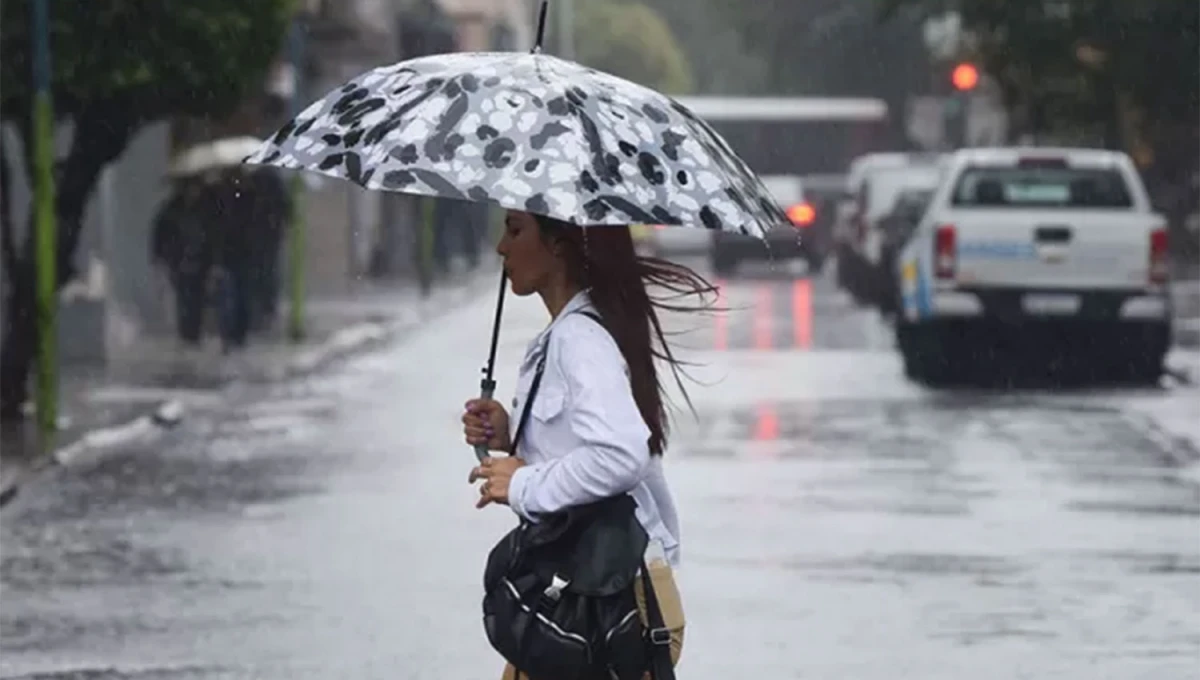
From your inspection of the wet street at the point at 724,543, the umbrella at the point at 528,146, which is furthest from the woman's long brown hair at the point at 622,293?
the wet street at the point at 724,543

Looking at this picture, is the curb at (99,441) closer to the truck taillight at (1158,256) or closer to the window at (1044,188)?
the window at (1044,188)

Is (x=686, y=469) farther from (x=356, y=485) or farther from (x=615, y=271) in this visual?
(x=615, y=271)

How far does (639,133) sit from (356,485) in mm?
10404

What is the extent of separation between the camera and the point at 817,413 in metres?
21.3

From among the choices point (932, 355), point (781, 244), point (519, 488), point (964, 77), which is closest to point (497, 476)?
point (519, 488)

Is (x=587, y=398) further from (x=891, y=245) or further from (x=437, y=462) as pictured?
(x=891, y=245)

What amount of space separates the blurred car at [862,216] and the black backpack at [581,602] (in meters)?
32.6

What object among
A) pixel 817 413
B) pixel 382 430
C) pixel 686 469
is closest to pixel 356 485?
pixel 686 469

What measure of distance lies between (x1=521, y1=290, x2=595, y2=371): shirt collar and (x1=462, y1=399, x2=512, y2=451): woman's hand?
0.19m

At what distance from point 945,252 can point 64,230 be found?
23.0 ft

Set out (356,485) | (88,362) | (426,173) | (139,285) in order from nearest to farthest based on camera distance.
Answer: (426,173), (356,485), (88,362), (139,285)

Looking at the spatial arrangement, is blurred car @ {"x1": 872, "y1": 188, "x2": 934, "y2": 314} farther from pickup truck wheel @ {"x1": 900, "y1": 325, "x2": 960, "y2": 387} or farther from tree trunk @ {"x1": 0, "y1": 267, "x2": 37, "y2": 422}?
tree trunk @ {"x1": 0, "y1": 267, "x2": 37, "y2": 422}

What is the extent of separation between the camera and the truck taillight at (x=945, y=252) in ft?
78.3

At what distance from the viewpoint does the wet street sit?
34.7 ft
